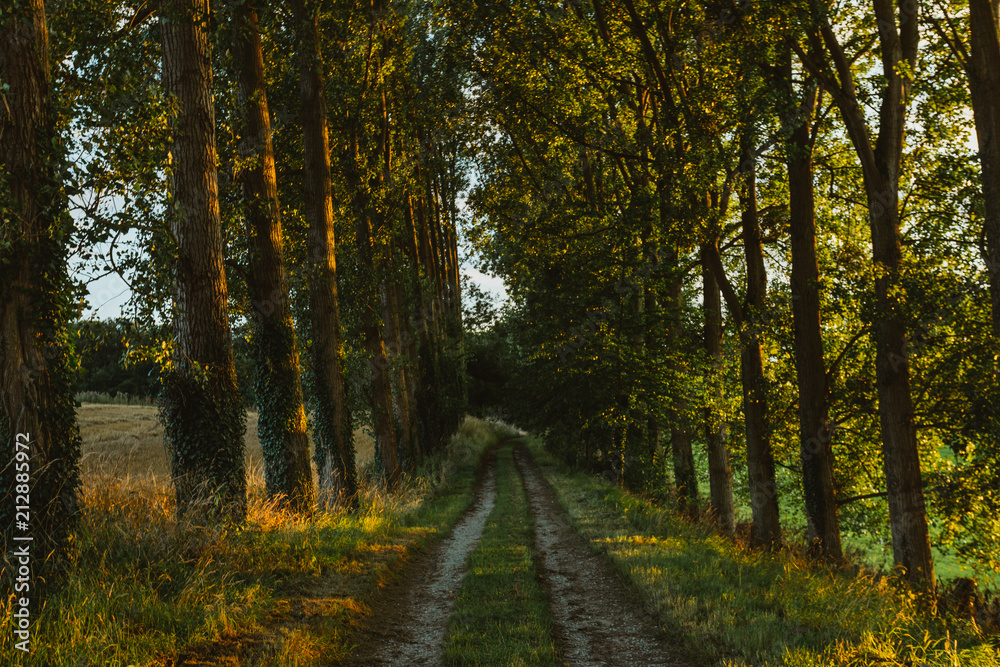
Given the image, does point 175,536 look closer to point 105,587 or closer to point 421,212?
Result: point 105,587

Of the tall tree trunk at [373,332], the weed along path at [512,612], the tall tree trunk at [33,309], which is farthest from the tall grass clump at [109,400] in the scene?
the tall tree trunk at [33,309]

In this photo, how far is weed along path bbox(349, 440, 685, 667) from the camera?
604 centimetres

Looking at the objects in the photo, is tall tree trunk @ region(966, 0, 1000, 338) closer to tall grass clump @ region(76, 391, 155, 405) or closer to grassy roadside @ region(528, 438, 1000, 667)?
grassy roadside @ region(528, 438, 1000, 667)

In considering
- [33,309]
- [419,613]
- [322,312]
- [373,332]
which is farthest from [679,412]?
[33,309]

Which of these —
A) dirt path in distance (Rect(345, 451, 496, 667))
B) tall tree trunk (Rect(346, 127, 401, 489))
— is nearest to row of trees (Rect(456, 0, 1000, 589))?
tall tree trunk (Rect(346, 127, 401, 489))

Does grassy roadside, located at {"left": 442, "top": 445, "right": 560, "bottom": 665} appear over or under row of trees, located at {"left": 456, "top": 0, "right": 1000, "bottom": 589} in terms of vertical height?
under

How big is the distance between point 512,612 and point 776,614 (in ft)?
9.51

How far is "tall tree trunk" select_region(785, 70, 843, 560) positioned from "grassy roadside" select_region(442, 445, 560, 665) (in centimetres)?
584

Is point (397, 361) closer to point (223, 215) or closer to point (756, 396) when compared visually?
point (223, 215)

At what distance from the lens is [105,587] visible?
533 cm

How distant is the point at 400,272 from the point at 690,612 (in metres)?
14.8

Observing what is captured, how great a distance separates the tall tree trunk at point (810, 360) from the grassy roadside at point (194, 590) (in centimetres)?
855

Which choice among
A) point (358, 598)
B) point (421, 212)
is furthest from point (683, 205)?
point (421, 212)

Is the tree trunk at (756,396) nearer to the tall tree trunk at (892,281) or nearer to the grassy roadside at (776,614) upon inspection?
the tall tree trunk at (892,281)
